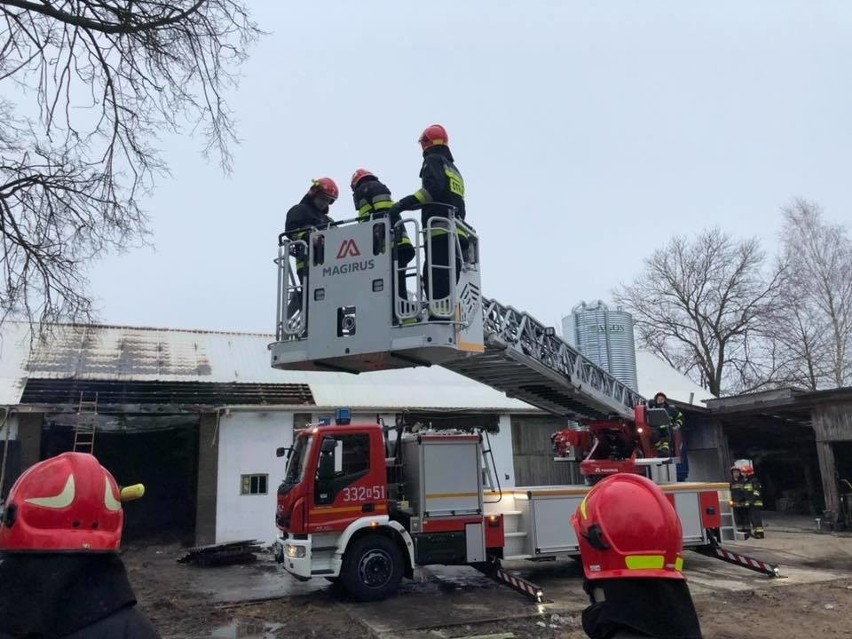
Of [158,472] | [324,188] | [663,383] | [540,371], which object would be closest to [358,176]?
[324,188]

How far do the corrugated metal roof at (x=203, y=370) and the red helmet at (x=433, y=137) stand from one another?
1125 cm

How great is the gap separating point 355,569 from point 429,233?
189 inches

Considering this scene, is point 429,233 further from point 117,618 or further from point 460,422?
point 460,422

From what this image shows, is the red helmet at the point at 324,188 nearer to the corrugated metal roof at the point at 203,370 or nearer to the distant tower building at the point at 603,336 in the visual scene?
the distant tower building at the point at 603,336

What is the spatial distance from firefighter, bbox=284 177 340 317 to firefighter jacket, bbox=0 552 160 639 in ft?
19.5

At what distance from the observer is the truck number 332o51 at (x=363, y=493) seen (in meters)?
9.28

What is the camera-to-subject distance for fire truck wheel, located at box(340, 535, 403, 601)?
29.4 ft

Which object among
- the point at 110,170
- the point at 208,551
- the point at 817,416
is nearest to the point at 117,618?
the point at 110,170

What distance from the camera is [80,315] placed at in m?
8.97

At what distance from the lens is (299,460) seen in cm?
967

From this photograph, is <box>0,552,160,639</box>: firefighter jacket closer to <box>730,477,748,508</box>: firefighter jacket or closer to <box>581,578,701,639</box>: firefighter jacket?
<box>581,578,701,639</box>: firefighter jacket

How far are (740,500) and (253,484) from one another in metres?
11.3

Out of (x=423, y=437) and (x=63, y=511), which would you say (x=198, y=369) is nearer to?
(x=423, y=437)

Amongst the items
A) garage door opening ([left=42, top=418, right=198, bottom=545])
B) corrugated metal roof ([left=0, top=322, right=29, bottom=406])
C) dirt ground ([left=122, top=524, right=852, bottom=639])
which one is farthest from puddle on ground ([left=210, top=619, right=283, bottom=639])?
corrugated metal roof ([left=0, top=322, right=29, bottom=406])
